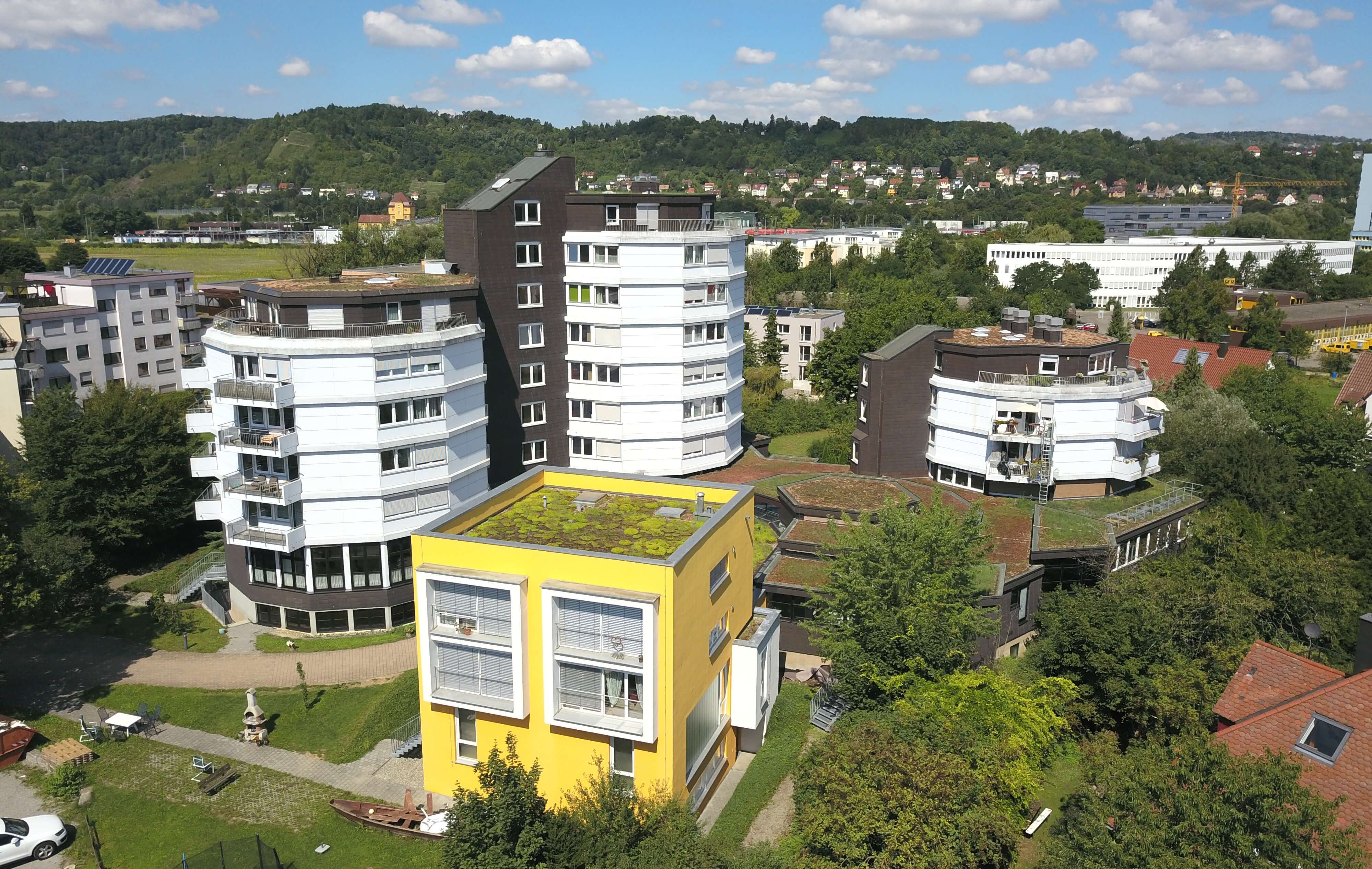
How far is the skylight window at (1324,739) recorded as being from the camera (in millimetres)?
21953

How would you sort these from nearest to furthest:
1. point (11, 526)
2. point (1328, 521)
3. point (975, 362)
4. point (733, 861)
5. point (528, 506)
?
point (733, 861)
point (528, 506)
point (11, 526)
point (1328, 521)
point (975, 362)

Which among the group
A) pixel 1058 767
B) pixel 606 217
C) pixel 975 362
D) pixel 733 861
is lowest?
pixel 1058 767

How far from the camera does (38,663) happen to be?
3725 centimetres

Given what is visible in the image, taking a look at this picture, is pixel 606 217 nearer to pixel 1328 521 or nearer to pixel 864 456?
pixel 864 456

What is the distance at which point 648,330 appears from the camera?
47750mm

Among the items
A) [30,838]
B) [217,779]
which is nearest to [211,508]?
[217,779]

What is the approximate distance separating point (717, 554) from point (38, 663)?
29.7 metres

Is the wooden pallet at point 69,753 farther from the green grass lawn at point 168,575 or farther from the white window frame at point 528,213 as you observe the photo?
the white window frame at point 528,213

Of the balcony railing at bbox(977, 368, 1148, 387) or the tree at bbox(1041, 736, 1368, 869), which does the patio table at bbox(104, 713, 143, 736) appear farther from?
the balcony railing at bbox(977, 368, 1148, 387)

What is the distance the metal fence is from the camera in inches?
992

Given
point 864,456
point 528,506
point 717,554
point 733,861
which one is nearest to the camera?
point 733,861

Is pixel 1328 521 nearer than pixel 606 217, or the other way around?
pixel 1328 521

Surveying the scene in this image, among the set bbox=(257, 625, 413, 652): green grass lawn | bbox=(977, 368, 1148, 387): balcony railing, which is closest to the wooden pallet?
bbox=(257, 625, 413, 652): green grass lawn

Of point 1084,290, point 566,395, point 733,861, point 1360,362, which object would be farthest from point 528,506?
point 1084,290
